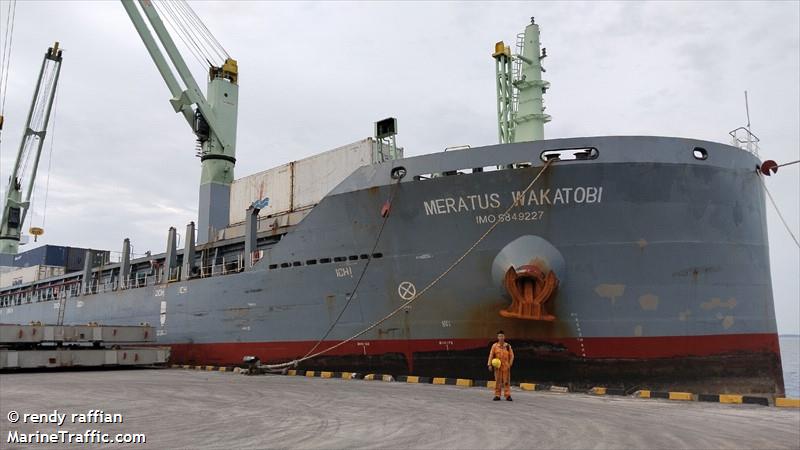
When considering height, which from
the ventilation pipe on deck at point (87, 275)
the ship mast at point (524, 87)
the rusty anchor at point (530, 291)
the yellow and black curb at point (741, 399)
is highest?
the ship mast at point (524, 87)

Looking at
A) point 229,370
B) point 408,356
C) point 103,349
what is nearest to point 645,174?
point 408,356

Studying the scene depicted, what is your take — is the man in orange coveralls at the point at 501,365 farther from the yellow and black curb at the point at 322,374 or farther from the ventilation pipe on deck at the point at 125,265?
the ventilation pipe on deck at the point at 125,265

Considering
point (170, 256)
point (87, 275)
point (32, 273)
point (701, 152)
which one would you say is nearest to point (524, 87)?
point (701, 152)

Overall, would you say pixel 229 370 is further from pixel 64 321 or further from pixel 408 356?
pixel 64 321

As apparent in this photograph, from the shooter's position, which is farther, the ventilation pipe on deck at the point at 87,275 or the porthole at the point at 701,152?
the ventilation pipe on deck at the point at 87,275

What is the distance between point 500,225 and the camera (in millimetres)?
14234

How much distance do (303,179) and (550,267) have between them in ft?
34.0

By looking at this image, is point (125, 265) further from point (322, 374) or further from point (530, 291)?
point (530, 291)

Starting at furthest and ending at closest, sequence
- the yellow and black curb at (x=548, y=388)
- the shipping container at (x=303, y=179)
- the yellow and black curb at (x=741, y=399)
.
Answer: the shipping container at (x=303, y=179)
the yellow and black curb at (x=548, y=388)
the yellow and black curb at (x=741, y=399)

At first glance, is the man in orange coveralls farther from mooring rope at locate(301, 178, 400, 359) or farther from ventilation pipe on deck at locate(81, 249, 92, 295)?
ventilation pipe on deck at locate(81, 249, 92, 295)

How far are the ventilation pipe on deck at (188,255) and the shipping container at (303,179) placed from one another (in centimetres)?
200

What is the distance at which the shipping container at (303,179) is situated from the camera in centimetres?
1919

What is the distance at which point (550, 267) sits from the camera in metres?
13.5

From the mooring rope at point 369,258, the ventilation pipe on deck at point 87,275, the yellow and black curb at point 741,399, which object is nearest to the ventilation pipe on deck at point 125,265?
the ventilation pipe on deck at point 87,275
